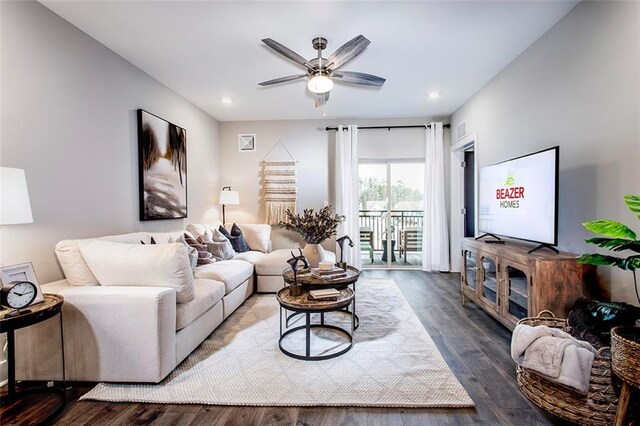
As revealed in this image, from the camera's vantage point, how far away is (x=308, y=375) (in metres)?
2.07

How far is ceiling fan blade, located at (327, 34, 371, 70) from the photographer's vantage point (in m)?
2.28

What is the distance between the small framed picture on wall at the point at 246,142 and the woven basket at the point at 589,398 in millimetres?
4975

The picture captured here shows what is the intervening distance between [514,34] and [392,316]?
9.59 feet

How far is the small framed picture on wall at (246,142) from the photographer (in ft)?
17.8

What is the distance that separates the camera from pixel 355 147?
5.20 meters

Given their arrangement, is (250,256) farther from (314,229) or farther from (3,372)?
(3,372)

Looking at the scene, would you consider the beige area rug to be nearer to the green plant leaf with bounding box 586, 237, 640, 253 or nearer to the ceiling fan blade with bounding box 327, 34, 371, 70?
the green plant leaf with bounding box 586, 237, 640, 253

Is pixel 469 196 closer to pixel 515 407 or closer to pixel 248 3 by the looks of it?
pixel 515 407

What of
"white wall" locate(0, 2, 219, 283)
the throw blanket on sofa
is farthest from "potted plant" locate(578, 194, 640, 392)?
"white wall" locate(0, 2, 219, 283)

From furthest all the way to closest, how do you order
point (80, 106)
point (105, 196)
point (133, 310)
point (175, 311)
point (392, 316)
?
point (392, 316) < point (105, 196) < point (80, 106) < point (175, 311) < point (133, 310)

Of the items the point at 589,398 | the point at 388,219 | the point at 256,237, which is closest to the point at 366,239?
the point at 388,219

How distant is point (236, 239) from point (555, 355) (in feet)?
12.6

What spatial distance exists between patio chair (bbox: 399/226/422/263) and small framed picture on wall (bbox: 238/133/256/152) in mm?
3156

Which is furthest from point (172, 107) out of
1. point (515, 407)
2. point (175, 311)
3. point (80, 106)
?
point (515, 407)
